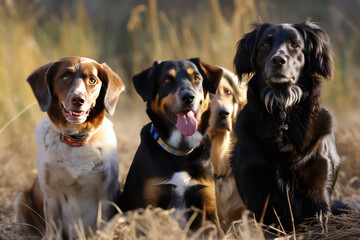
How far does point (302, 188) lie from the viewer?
10.3ft

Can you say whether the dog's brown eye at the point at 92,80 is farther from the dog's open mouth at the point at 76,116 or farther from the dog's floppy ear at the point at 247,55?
the dog's floppy ear at the point at 247,55

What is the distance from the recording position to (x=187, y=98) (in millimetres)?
3137

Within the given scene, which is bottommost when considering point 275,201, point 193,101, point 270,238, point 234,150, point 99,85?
point 270,238

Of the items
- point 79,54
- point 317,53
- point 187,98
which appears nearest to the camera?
point 187,98

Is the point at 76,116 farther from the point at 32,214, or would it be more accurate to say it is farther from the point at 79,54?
the point at 79,54

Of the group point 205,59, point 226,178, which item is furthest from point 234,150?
point 205,59

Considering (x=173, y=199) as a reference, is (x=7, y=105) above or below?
above

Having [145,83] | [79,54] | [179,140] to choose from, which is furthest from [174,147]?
[79,54]

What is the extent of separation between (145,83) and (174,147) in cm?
49

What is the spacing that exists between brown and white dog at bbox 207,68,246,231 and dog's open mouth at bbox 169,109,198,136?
57 cm

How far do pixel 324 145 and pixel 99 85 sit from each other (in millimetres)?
1567

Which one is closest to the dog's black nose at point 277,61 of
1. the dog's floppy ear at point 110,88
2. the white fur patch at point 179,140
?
the white fur patch at point 179,140

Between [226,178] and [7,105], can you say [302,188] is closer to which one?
[226,178]

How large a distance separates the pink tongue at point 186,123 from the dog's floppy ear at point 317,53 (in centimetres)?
87
